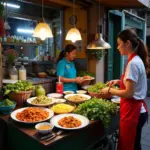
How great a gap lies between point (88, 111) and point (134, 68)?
0.69m

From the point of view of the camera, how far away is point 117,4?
13.8ft

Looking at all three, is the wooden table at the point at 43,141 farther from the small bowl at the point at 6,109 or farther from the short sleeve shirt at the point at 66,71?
the short sleeve shirt at the point at 66,71

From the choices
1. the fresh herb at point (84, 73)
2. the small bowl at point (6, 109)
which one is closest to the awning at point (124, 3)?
the fresh herb at point (84, 73)

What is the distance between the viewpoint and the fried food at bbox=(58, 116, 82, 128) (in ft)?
6.37

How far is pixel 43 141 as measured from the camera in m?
1.67

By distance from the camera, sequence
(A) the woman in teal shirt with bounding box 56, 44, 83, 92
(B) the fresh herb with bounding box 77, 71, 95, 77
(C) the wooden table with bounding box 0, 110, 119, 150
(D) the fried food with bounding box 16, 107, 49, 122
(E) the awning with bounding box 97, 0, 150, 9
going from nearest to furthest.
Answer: (C) the wooden table with bounding box 0, 110, 119, 150 → (D) the fried food with bounding box 16, 107, 49, 122 → (A) the woman in teal shirt with bounding box 56, 44, 83, 92 → (E) the awning with bounding box 97, 0, 150, 9 → (B) the fresh herb with bounding box 77, 71, 95, 77

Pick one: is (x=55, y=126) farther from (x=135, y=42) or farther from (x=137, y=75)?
(x=135, y=42)

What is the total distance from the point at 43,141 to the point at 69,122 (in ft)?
1.30

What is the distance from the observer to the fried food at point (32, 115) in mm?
2038

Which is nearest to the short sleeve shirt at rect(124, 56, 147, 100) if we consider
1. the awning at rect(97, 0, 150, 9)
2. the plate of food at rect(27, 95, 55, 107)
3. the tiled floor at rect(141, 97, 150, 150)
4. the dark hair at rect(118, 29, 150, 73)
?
the dark hair at rect(118, 29, 150, 73)

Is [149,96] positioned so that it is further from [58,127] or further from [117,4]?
[58,127]

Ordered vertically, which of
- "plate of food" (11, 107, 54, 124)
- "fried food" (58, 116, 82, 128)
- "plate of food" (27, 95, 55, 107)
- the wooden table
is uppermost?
"plate of food" (27, 95, 55, 107)

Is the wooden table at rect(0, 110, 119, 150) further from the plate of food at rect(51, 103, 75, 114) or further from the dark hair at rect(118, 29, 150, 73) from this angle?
the dark hair at rect(118, 29, 150, 73)

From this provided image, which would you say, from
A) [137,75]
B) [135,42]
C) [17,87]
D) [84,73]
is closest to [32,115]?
[17,87]
